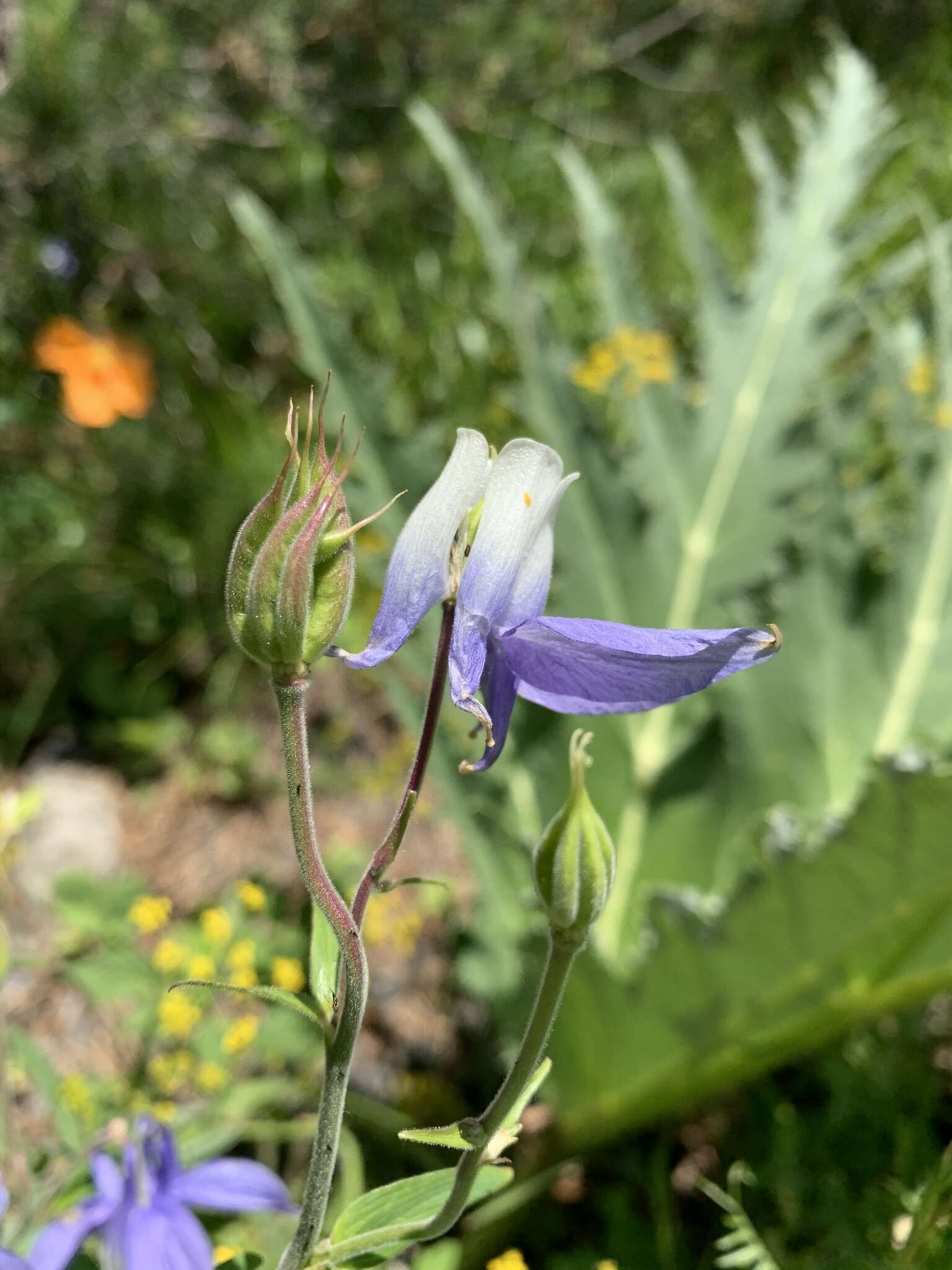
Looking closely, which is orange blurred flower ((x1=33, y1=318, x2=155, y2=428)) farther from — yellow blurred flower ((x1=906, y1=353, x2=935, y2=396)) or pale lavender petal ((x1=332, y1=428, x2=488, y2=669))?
pale lavender petal ((x1=332, y1=428, x2=488, y2=669))

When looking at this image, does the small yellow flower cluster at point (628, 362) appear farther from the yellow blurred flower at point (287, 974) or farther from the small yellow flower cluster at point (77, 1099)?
the small yellow flower cluster at point (77, 1099)

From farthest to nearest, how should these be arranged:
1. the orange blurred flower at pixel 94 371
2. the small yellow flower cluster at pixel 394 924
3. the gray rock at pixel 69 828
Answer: the orange blurred flower at pixel 94 371, the gray rock at pixel 69 828, the small yellow flower cluster at pixel 394 924

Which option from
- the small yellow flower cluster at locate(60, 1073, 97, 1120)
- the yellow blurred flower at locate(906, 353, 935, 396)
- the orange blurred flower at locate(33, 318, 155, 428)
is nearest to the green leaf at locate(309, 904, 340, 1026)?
the small yellow flower cluster at locate(60, 1073, 97, 1120)

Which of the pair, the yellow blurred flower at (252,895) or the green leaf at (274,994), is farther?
the yellow blurred flower at (252,895)

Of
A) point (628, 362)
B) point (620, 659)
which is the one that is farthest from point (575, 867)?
point (628, 362)

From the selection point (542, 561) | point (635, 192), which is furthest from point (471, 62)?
point (542, 561)

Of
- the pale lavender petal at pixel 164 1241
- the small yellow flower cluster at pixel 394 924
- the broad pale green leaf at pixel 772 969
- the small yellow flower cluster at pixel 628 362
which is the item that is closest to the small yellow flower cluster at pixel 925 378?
the small yellow flower cluster at pixel 628 362

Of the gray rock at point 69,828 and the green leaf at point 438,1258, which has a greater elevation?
the gray rock at point 69,828
